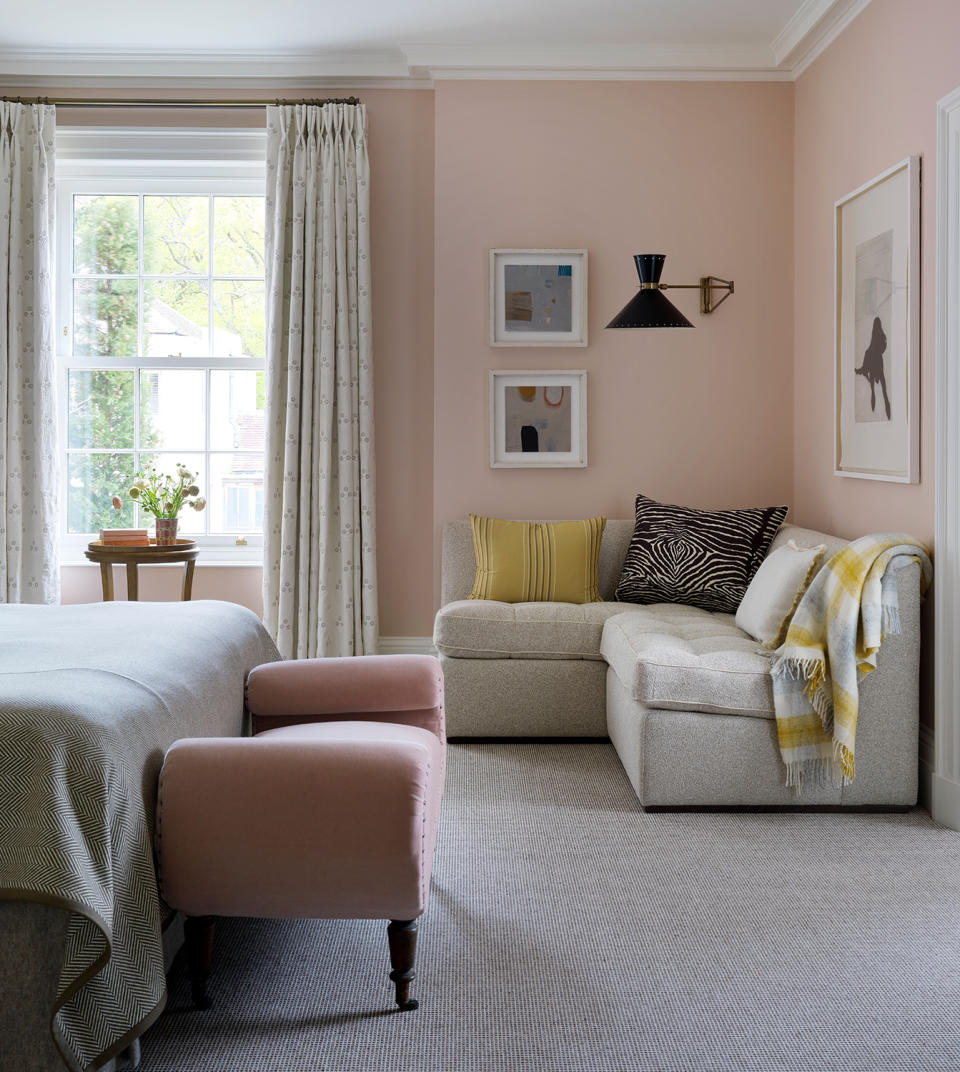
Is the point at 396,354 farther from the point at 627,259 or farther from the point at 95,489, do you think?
the point at 95,489

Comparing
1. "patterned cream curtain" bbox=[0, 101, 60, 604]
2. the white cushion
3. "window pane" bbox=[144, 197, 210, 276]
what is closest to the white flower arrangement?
"patterned cream curtain" bbox=[0, 101, 60, 604]

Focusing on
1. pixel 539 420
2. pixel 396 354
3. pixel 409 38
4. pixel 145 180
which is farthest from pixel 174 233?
pixel 539 420

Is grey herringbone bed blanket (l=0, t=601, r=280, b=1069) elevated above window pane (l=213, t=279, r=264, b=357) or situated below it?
below

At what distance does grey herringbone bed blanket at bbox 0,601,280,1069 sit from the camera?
5.32 ft

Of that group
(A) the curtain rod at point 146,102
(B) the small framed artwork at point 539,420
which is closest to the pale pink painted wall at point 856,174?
(B) the small framed artwork at point 539,420

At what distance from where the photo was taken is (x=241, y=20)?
14.1ft

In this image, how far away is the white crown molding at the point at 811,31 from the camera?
3918 millimetres

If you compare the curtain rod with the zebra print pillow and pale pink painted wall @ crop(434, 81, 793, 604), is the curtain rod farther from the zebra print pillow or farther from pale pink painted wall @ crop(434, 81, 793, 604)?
the zebra print pillow

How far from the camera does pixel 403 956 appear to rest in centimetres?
198

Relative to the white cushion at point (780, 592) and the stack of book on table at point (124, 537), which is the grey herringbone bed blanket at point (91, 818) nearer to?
the white cushion at point (780, 592)

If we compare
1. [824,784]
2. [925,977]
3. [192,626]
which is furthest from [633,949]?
[192,626]

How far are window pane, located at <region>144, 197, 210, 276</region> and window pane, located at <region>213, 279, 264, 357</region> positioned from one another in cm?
18

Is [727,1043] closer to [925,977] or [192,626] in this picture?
[925,977]

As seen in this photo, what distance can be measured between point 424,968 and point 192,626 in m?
1.05
